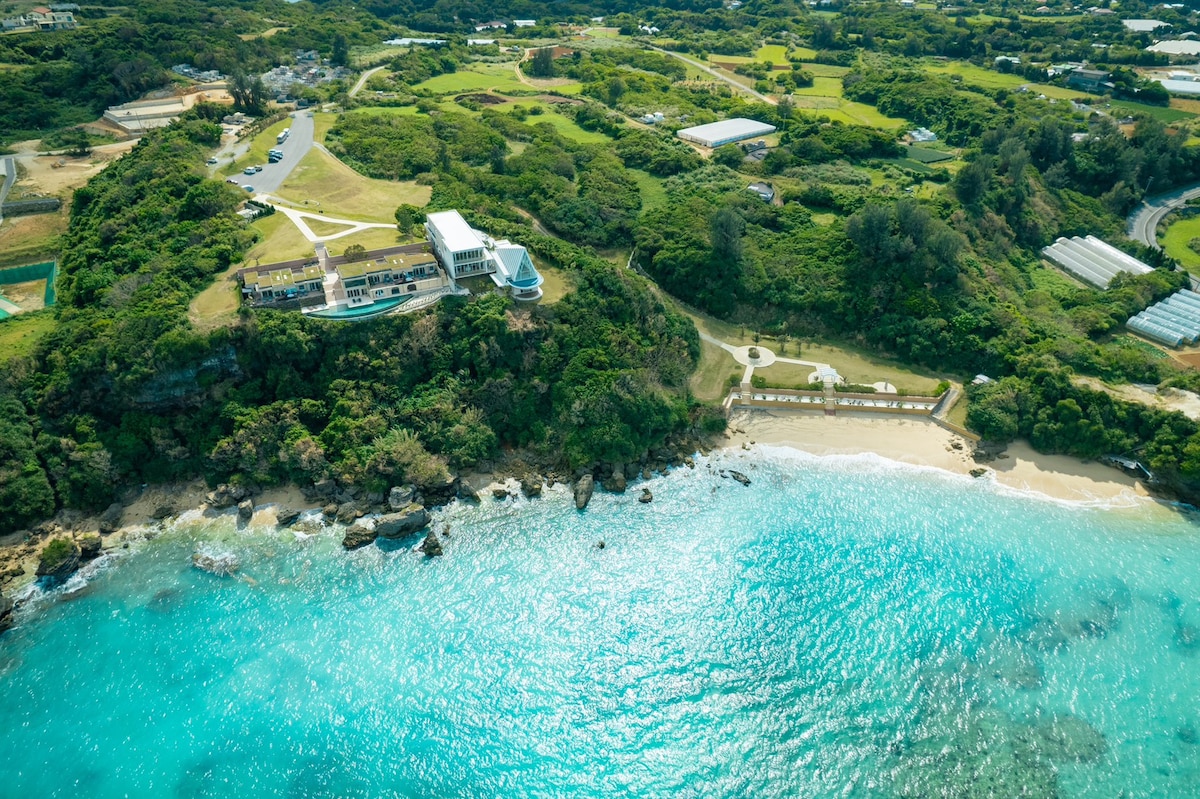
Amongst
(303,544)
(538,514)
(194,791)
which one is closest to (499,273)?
(538,514)

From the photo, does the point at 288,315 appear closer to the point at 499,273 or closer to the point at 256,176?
the point at 499,273

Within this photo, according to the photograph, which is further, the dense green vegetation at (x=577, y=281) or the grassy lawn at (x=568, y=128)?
the grassy lawn at (x=568, y=128)

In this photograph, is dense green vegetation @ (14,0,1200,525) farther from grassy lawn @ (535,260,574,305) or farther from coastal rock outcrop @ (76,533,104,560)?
coastal rock outcrop @ (76,533,104,560)

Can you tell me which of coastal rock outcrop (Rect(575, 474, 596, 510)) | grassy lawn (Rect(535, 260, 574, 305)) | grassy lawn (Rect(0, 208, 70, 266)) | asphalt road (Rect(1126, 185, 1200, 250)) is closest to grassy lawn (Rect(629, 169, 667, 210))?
grassy lawn (Rect(535, 260, 574, 305))

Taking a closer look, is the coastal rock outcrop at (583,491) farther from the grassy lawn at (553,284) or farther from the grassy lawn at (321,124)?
the grassy lawn at (321,124)

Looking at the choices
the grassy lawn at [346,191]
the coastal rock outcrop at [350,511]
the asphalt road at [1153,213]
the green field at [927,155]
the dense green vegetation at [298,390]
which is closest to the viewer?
the coastal rock outcrop at [350,511]

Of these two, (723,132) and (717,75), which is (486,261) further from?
(717,75)

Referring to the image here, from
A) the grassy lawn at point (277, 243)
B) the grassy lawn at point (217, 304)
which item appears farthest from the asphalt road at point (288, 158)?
the grassy lawn at point (217, 304)
